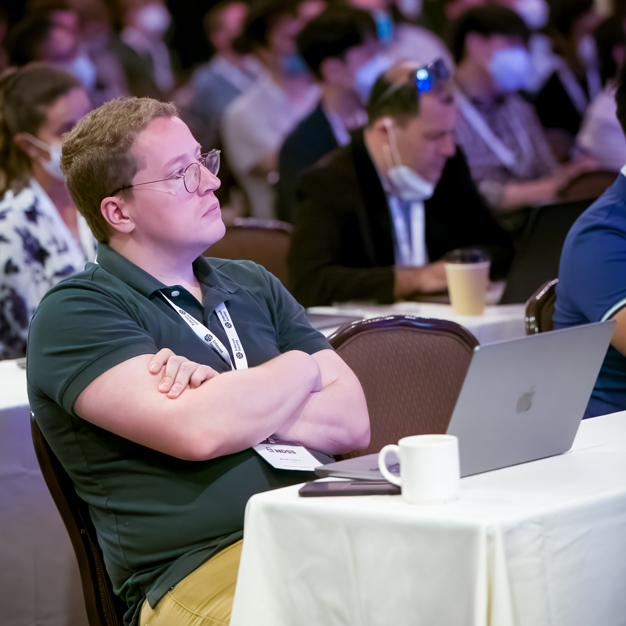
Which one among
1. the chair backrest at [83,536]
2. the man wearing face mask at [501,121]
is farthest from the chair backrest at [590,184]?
the chair backrest at [83,536]

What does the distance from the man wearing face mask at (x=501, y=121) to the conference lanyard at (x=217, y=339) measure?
3.29 meters

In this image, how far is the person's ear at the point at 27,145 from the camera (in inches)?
126

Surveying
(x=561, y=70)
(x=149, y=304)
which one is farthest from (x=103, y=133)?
(x=561, y=70)

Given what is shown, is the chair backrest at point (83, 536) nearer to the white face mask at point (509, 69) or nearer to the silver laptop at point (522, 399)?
the silver laptop at point (522, 399)

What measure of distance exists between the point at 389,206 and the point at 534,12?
3.38 meters

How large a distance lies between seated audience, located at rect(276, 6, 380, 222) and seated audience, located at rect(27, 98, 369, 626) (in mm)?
2926

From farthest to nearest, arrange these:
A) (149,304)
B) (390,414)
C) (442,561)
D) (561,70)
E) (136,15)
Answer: (561,70) → (136,15) → (390,414) → (149,304) → (442,561)

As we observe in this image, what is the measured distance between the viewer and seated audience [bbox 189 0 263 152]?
5.18m

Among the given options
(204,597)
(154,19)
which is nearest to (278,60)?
(154,19)

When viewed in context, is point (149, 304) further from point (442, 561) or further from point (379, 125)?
point (379, 125)

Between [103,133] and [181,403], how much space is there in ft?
1.65

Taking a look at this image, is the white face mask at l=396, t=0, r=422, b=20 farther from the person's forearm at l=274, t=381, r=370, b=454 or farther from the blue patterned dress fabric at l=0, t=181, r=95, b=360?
the person's forearm at l=274, t=381, r=370, b=454

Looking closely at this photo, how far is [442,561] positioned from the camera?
0.91 metres

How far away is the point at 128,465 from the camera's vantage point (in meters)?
1.29
